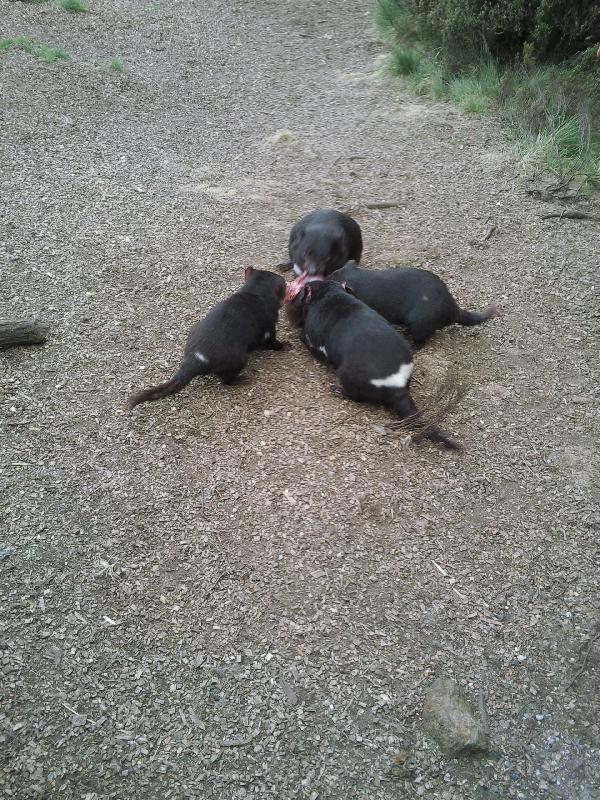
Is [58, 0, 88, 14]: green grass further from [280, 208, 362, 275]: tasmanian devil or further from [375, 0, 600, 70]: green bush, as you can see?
[280, 208, 362, 275]: tasmanian devil

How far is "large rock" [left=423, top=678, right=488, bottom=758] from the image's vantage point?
8.19 ft

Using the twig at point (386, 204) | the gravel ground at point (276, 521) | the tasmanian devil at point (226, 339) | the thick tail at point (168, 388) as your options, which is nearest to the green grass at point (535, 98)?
the gravel ground at point (276, 521)

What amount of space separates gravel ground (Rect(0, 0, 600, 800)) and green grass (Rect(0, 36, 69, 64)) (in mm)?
2988

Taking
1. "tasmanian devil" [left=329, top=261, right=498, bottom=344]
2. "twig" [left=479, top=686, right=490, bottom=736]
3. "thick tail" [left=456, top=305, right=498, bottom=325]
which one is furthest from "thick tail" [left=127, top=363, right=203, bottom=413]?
"twig" [left=479, top=686, right=490, bottom=736]

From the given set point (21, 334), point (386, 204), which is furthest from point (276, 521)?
point (386, 204)

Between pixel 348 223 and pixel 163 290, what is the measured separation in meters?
1.48

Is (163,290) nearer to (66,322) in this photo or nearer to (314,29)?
(66,322)

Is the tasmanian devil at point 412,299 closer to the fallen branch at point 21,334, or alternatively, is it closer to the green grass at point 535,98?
the fallen branch at point 21,334

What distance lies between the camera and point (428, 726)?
2.57m

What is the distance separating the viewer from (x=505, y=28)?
7996mm

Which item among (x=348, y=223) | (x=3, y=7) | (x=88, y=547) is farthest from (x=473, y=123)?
(x=3, y=7)

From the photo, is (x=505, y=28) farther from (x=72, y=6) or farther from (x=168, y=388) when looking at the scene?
(x=168, y=388)

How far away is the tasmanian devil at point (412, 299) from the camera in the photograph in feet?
14.5

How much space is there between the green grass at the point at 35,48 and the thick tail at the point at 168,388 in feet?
22.0
